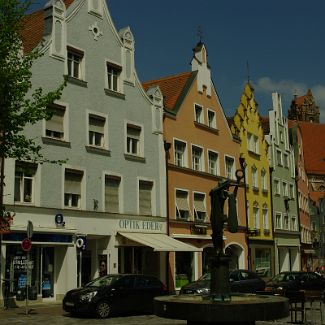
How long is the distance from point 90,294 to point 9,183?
21.0 feet

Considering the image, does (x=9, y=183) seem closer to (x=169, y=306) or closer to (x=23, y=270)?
(x=23, y=270)

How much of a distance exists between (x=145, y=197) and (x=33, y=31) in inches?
408

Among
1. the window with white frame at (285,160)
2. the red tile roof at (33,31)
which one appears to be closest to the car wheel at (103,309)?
the red tile roof at (33,31)

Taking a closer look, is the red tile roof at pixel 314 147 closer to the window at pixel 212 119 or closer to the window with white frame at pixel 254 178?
the window with white frame at pixel 254 178

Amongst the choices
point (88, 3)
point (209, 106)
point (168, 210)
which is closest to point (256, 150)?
point (209, 106)

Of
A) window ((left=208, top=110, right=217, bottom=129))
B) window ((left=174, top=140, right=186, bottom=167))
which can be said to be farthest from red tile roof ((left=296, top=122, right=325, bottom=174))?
window ((left=174, top=140, right=186, bottom=167))

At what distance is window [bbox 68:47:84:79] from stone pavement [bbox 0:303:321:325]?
11.4m

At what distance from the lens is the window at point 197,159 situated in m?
37.7

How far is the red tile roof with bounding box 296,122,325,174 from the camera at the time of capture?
308 feet

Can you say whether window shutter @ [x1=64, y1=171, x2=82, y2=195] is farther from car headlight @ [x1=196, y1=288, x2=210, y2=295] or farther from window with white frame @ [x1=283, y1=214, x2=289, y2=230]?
window with white frame @ [x1=283, y1=214, x2=289, y2=230]

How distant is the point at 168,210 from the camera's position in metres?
33.9

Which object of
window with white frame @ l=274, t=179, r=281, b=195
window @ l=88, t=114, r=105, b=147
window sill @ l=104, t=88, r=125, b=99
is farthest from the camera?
window with white frame @ l=274, t=179, r=281, b=195

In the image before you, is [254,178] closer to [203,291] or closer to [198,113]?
[198,113]

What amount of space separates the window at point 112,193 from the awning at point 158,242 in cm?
138
